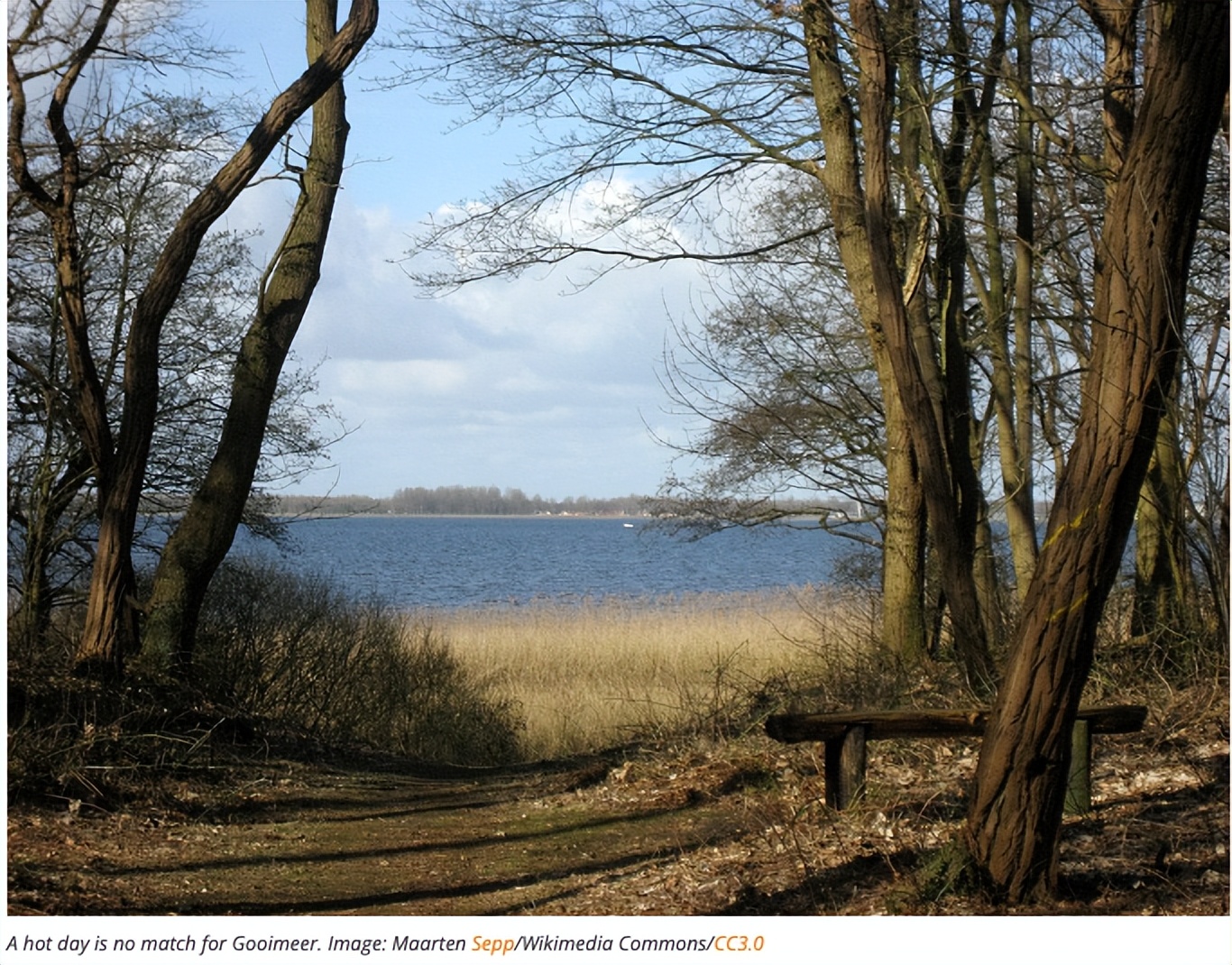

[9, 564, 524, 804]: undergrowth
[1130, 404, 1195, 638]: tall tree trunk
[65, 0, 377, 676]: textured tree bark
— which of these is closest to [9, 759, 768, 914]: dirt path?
[9, 564, 524, 804]: undergrowth

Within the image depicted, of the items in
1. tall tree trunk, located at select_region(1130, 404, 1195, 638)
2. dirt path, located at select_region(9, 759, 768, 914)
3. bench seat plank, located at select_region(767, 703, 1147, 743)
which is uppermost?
tall tree trunk, located at select_region(1130, 404, 1195, 638)

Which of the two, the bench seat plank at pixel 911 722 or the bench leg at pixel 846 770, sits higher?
the bench seat plank at pixel 911 722

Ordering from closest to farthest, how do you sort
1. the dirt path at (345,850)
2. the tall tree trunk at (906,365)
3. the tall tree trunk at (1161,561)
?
the dirt path at (345,850) → the tall tree trunk at (906,365) → the tall tree trunk at (1161,561)

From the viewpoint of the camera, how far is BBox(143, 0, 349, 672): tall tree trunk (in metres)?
8.05

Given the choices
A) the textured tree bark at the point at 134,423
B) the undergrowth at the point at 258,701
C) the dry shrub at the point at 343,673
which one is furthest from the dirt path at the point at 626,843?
the dry shrub at the point at 343,673

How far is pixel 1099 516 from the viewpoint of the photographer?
13.1 ft

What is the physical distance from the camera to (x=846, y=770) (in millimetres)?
5582

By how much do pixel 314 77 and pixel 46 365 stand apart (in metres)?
4.20

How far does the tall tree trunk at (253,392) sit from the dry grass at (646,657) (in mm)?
3055

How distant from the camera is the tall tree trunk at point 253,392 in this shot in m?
8.05

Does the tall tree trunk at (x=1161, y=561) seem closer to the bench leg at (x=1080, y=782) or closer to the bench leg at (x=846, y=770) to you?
the bench leg at (x=1080, y=782)

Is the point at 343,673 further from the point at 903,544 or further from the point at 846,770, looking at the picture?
the point at 846,770

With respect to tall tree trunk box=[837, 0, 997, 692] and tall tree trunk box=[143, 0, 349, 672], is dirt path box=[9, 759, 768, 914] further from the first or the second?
tall tree trunk box=[837, 0, 997, 692]

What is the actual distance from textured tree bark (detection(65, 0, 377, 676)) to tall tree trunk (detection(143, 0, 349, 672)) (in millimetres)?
426
